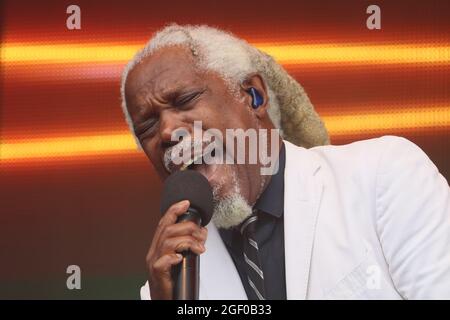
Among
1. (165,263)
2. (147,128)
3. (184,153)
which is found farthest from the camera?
(147,128)

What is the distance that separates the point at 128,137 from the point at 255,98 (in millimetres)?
601

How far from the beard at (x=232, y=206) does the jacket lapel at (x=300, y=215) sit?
0.11 m

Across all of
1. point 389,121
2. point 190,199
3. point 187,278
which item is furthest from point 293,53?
point 187,278

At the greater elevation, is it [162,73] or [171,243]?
[162,73]

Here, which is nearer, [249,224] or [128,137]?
[249,224]

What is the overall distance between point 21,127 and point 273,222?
1.07 meters

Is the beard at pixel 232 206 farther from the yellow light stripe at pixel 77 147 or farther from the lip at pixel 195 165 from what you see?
the yellow light stripe at pixel 77 147

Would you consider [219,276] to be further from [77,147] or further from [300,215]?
[77,147]

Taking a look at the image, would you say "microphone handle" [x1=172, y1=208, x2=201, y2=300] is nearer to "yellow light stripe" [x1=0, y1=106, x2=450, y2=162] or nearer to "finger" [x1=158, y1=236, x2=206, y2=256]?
"finger" [x1=158, y1=236, x2=206, y2=256]

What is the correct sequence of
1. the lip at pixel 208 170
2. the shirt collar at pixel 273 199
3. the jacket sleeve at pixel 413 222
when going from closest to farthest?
the jacket sleeve at pixel 413 222
the lip at pixel 208 170
the shirt collar at pixel 273 199

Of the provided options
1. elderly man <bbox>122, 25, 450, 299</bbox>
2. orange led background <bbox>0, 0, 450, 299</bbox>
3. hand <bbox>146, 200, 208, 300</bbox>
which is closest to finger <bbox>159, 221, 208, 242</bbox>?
hand <bbox>146, 200, 208, 300</bbox>

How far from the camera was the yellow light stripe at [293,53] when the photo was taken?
2529 mm

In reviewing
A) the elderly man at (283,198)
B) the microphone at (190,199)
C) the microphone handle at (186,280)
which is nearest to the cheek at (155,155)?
the elderly man at (283,198)

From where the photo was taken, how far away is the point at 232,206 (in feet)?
6.32
